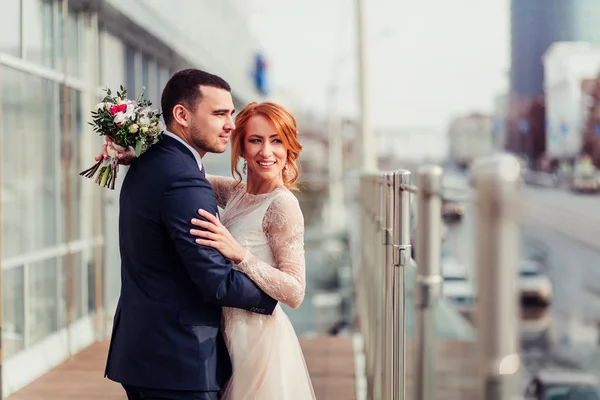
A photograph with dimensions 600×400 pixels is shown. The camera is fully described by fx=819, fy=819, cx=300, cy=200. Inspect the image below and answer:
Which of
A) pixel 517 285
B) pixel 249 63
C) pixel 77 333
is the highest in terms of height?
pixel 249 63

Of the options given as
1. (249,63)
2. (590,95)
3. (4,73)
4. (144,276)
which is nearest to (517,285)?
(144,276)

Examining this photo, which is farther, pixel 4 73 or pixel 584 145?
pixel 584 145

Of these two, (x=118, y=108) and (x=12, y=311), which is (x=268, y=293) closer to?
(x=118, y=108)

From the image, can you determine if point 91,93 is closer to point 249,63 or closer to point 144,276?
point 144,276

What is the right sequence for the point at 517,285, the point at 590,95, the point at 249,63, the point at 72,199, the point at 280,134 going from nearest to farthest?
the point at 517,285, the point at 280,134, the point at 72,199, the point at 249,63, the point at 590,95

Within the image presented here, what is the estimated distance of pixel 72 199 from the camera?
17.9 ft

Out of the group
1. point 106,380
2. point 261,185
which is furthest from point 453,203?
point 106,380

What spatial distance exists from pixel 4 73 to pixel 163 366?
287cm

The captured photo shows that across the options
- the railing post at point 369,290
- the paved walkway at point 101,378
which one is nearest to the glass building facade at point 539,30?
the paved walkway at point 101,378

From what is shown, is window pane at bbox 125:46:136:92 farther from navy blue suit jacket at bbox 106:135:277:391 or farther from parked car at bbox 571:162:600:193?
parked car at bbox 571:162:600:193

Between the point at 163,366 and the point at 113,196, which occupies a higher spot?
the point at 113,196

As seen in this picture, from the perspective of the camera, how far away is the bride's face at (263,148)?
215 centimetres

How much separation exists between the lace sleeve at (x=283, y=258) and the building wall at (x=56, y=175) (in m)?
2.43

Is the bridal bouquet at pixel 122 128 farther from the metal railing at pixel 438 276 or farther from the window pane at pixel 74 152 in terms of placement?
the window pane at pixel 74 152
